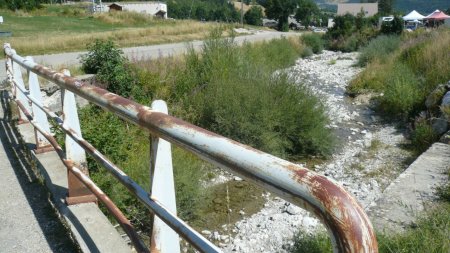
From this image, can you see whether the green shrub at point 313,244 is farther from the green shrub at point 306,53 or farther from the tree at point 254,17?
the tree at point 254,17

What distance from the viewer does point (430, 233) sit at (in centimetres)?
373

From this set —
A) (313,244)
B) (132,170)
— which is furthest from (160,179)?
(132,170)

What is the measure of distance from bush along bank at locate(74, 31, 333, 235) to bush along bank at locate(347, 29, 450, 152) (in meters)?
2.34

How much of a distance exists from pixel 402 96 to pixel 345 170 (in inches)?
174

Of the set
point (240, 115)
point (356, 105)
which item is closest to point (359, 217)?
point (240, 115)

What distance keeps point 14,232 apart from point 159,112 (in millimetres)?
2027

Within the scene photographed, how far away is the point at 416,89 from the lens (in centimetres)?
1193

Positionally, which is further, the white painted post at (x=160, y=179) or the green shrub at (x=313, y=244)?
the green shrub at (x=313, y=244)

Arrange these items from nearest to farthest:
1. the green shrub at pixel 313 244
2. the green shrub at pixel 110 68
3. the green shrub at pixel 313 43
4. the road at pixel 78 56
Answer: the green shrub at pixel 313 244 → the green shrub at pixel 110 68 → the road at pixel 78 56 → the green shrub at pixel 313 43

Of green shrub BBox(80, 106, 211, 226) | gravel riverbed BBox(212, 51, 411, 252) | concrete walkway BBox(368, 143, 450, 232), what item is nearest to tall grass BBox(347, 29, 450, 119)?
gravel riverbed BBox(212, 51, 411, 252)

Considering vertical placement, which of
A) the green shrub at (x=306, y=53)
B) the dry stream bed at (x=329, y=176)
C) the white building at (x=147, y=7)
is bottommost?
the dry stream bed at (x=329, y=176)

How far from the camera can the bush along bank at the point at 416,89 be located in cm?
957

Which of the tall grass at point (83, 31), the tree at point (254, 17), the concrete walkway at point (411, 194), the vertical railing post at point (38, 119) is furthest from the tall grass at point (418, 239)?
the tree at point (254, 17)

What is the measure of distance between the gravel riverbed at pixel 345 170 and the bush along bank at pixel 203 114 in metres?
0.46
